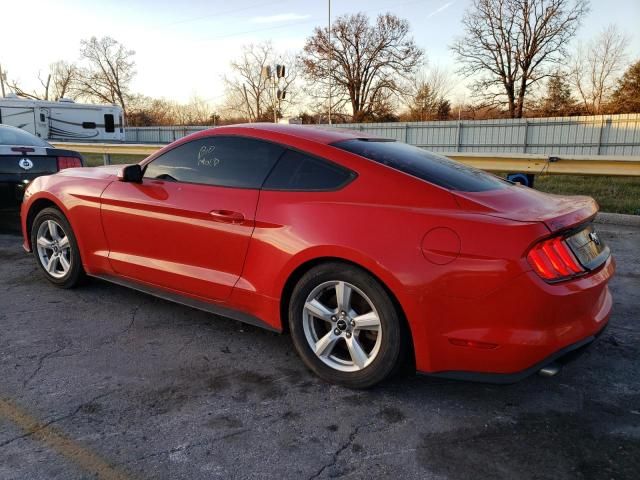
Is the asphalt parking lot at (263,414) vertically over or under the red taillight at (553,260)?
under

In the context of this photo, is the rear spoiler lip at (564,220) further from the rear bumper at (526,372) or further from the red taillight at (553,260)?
the rear bumper at (526,372)

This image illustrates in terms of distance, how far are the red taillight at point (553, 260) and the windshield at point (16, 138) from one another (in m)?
Answer: 7.03

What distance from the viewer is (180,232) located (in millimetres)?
3559

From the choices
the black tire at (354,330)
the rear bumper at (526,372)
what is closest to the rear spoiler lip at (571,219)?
the rear bumper at (526,372)

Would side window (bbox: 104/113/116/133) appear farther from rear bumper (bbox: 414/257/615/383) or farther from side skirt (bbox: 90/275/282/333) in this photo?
rear bumper (bbox: 414/257/615/383)

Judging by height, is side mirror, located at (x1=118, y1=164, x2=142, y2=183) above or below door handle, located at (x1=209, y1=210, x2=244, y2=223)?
above

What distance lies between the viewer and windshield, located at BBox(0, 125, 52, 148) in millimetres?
7132

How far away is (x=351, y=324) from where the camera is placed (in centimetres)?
288

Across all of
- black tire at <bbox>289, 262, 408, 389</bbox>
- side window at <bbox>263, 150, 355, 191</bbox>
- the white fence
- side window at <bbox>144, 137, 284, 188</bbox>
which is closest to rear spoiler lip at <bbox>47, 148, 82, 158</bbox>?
side window at <bbox>144, 137, 284, 188</bbox>

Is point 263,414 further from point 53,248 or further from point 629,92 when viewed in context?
point 629,92

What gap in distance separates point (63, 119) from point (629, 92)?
31.1 meters

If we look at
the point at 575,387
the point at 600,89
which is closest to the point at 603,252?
the point at 575,387

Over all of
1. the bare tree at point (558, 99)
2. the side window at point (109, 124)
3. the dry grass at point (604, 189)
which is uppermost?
the bare tree at point (558, 99)

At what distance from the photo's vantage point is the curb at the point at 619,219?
724cm
